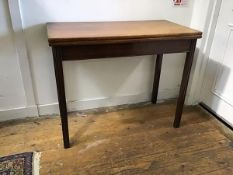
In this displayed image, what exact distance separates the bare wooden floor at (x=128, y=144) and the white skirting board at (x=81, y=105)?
0.21ft

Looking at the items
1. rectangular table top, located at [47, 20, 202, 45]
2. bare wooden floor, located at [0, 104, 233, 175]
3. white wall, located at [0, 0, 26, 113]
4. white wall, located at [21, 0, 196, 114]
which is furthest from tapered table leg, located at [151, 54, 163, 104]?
white wall, located at [0, 0, 26, 113]

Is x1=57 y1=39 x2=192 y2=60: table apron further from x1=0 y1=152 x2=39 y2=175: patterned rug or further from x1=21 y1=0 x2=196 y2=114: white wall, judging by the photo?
x1=0 y1=152 x2=39 y2=175: patterned rug

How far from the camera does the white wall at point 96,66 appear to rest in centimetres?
153

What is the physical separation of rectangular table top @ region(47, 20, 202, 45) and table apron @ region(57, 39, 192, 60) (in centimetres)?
5

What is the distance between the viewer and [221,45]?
177 cm

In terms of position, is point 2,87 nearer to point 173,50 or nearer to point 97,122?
point 97,122

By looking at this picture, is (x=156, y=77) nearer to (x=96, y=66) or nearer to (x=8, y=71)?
(x=96, y=66)

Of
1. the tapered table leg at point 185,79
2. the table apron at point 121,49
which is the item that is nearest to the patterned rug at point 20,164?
the table apron at point 121,49

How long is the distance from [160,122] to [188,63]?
23.2 inches

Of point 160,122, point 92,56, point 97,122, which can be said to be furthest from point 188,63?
point 97,122

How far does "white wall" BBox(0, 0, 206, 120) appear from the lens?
1.53 m

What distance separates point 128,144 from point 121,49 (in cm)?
71

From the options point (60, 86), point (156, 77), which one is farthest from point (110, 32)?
point (156, 77)

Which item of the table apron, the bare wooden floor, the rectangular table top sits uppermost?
the rectangular table top
